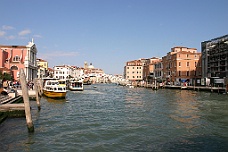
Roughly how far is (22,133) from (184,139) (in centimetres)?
600

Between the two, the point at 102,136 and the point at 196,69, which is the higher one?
the point at 196,69

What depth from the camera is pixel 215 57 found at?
1625 inches

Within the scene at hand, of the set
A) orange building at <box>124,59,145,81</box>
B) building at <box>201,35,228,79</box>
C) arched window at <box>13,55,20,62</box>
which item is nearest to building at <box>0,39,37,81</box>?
arched window at <box>13,55,20,62</box>

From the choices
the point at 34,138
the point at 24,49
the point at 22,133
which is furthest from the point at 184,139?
the point at 24,49

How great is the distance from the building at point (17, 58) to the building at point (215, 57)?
1217 inches

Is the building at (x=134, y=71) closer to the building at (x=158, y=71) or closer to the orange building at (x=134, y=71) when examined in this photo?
the orange building at (x=134, y=71)

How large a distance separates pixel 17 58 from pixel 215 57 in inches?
1334

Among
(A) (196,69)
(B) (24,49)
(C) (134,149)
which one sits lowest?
(C) (134,149)

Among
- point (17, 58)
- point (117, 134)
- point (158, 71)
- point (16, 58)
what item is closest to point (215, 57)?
point (158, 71)

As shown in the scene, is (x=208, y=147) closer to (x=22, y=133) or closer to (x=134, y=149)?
(x=134, y=149)

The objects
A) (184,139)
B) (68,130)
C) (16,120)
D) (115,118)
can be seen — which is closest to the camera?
(184,139)

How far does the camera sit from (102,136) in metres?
9.14

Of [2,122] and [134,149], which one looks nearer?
[134,149]

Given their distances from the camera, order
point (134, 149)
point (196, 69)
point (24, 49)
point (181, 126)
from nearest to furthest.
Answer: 1. point (134, 149)
2. point (181, 126)
3. point (24, 49)
4. point (196, 69)
